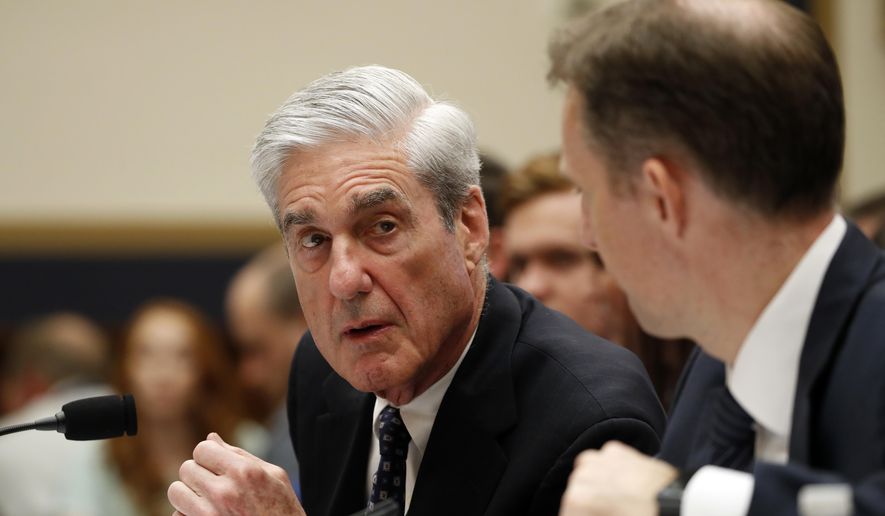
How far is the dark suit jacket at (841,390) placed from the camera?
4.72 ft

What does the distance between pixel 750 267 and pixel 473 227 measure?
85 cm

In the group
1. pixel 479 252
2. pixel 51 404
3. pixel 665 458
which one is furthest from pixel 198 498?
pixel 51 404

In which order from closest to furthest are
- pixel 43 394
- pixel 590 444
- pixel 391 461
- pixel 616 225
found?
1. pixel 616 225
2. pixel 590 444
3. pixel 391 461
4. pixel 43 394

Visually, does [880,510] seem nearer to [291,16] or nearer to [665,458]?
[665,458]

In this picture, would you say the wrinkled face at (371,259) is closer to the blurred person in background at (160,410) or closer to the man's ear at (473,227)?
the man's ear at (473,227)

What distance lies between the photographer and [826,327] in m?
1.53

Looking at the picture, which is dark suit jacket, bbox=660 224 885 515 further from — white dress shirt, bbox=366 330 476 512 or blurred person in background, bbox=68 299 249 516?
blurred person in background, bbox=68 299 249 516

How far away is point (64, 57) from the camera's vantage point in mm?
6934

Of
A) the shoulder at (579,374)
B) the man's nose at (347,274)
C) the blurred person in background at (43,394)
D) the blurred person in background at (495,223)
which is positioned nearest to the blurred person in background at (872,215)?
the blurred person in background at (495,223)

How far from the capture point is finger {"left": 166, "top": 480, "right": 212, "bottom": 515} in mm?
2109

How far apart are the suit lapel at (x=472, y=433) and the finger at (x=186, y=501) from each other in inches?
13.3

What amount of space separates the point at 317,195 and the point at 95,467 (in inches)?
127

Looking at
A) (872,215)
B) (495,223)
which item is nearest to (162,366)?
(495,223)

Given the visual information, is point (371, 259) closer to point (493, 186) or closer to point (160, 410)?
point (493, 186)
